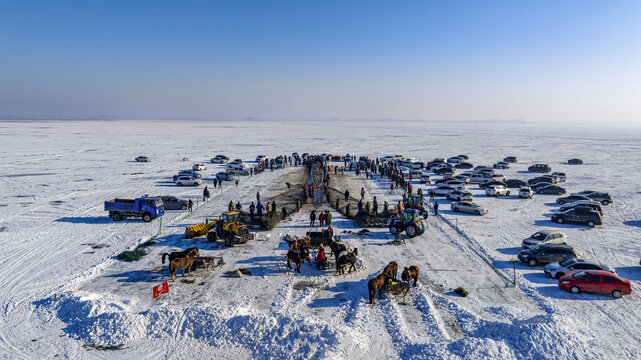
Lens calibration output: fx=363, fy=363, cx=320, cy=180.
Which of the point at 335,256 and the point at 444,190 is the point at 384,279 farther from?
the point at 444,190

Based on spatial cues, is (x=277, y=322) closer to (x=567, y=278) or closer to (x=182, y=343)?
(x=182, y=343)

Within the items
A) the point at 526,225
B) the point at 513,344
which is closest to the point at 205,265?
the point at 513,344

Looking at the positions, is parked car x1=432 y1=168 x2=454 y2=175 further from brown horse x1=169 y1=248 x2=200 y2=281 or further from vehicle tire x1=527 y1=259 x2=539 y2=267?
brown horse x1=169 y1=248 x2=200 y2=281

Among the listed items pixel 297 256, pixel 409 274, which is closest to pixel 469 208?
pixel 409 274

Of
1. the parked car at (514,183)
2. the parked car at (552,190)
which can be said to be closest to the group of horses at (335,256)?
the parked car at (552,190)

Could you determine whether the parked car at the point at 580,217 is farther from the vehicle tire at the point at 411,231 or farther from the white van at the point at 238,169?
the white van at the point at 238,169
